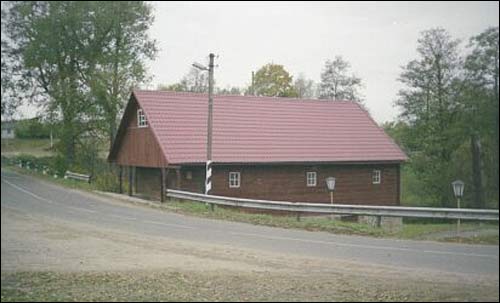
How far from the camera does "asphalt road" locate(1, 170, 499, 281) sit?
9.57 m

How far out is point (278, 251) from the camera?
11.8 m

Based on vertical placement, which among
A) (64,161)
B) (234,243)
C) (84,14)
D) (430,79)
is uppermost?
(430,79)

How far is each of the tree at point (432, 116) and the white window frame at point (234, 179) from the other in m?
11.0

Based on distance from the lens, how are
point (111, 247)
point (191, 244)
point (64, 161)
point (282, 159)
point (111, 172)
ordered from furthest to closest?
point (111, 172) < point (282, 159) < point (191, 244) < point (111, 247) < point (64, 161)

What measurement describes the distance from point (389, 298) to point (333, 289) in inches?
33.2

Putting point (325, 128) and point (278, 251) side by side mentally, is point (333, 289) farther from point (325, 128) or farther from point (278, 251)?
point (325, 128)

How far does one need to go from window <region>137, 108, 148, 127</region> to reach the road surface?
10815 mm

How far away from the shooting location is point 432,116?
31719mm

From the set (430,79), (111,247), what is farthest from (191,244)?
(430,79)

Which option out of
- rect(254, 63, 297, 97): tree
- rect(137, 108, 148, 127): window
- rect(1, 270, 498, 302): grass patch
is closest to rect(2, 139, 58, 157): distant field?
rect(1, 270, 498, 302): grass patch

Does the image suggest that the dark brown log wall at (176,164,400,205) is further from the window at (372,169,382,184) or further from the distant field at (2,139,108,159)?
the distant field at (2,139,108,159)

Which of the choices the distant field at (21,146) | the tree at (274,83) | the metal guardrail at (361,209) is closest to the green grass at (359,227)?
the metal guardrail at (361,209)

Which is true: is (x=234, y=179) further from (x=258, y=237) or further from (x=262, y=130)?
(x=258, y=237)

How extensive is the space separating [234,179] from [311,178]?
4337 mm
